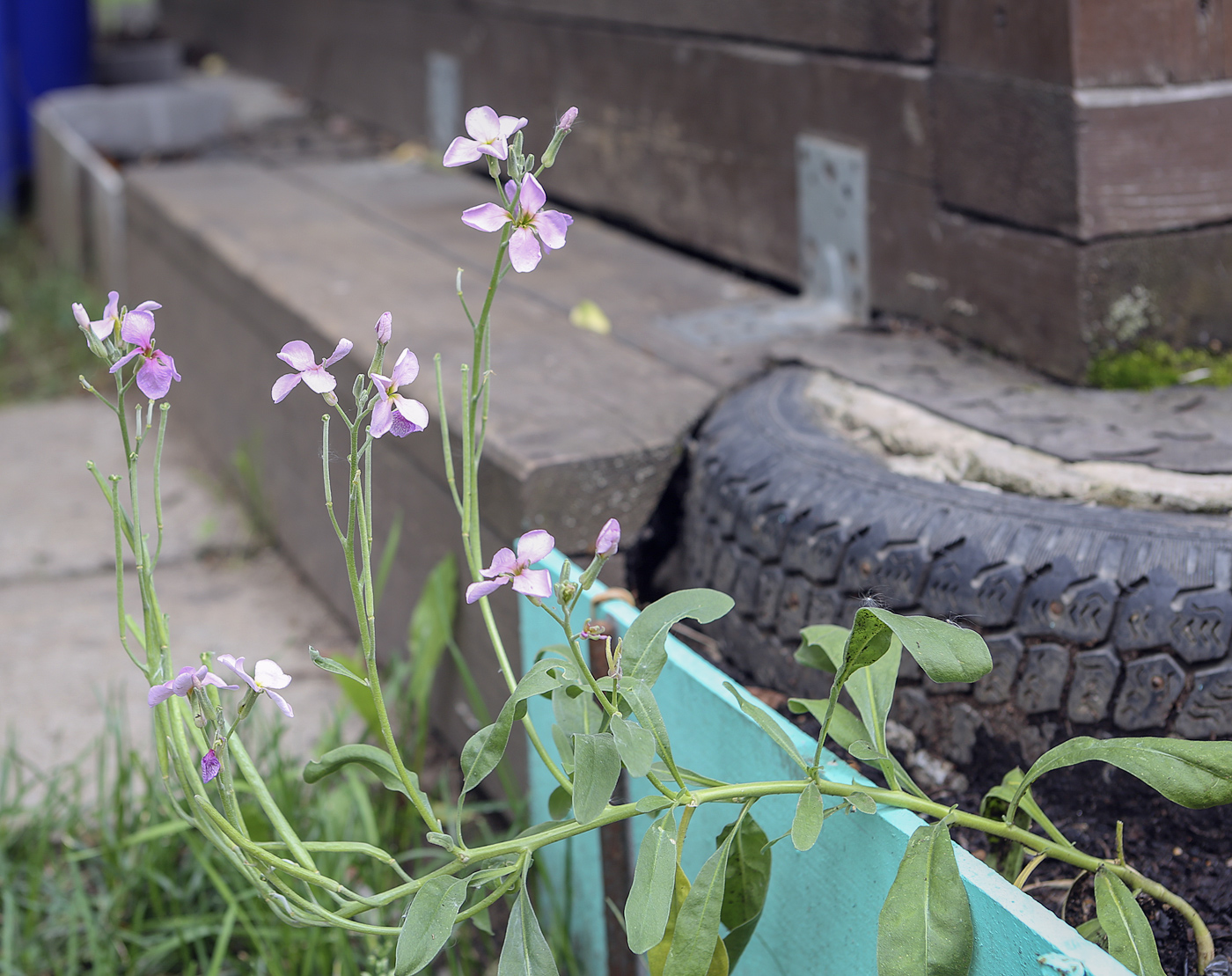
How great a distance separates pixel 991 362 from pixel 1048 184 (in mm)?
278

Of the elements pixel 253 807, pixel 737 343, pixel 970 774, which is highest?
pixel 737 343

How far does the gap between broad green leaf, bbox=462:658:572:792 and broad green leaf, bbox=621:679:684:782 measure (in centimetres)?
6

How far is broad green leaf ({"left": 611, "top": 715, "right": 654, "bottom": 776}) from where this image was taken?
821 mm

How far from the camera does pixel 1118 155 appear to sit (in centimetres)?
162

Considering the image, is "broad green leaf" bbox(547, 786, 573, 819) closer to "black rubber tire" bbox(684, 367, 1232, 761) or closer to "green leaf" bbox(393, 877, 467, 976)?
"green leaf" bbox(393, 877, 467, 976)

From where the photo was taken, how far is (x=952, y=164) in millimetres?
1872

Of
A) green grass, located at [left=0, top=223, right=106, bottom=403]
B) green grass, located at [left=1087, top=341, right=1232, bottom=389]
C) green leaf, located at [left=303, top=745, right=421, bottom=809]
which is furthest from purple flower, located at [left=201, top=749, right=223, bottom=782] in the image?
green grass, located at [left=0, top=223, right=106, bottom=403]

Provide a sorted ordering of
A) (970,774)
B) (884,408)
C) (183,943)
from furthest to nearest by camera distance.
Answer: (884,408) < (183,943) < (970,774)

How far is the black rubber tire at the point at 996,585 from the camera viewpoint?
3.79 ft

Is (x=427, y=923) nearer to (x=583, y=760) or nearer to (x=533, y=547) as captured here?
(x=583, y=760)

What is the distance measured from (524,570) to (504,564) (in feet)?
0.05

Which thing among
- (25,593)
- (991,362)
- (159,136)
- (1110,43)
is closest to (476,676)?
(991,362)

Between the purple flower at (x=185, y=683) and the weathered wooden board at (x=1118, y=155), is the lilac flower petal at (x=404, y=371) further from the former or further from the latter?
the weathered wooden board at (x=1118, y=155)

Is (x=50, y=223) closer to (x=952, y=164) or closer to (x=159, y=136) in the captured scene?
(x=159, y=136)
